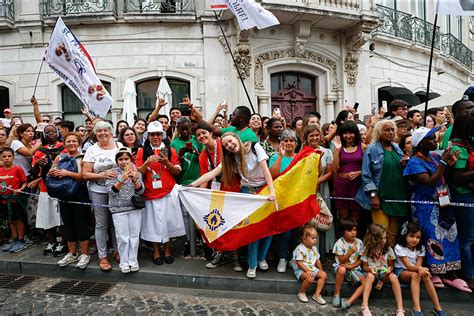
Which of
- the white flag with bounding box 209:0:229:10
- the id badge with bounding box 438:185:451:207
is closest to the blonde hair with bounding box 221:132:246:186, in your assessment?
the id badge with bounding box 438:185:451:207

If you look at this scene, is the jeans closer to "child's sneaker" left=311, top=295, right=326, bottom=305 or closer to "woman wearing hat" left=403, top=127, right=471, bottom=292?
"woman wearing hat" left=403, top=127, right=471, bottom=292

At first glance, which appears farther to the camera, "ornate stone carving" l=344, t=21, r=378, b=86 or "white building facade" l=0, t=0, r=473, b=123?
"ornate stone carving" l=344, t=21, r=378, b=86

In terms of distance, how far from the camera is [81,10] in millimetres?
11555

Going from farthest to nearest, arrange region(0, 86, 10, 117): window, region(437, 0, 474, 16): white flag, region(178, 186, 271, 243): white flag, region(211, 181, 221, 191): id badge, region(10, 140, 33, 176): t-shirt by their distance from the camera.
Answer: region(0, 86, 10, 117): window → region(10, 140, 33, 176): t-shirt → region(437, 0, 474, 16): white flag → region(211, 181, 221, 191): id badge → region(178, 186, 271, 243): white flag

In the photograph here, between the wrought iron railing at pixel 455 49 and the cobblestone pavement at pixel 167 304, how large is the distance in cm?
1563

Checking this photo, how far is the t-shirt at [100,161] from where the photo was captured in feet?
15.9

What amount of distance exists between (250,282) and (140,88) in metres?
9.10

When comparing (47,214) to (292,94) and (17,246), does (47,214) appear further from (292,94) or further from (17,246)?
(292,94)

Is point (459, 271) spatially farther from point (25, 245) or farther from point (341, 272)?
point (25, 245)

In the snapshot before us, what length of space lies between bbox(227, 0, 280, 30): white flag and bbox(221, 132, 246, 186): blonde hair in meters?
4.03

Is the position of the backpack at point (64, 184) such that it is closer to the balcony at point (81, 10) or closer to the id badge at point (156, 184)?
the id badge at point (156, 184)

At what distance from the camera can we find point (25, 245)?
19.2 feet

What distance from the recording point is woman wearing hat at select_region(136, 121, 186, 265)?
505cm

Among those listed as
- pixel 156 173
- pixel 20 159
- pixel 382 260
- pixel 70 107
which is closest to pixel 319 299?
pixel 382 260
